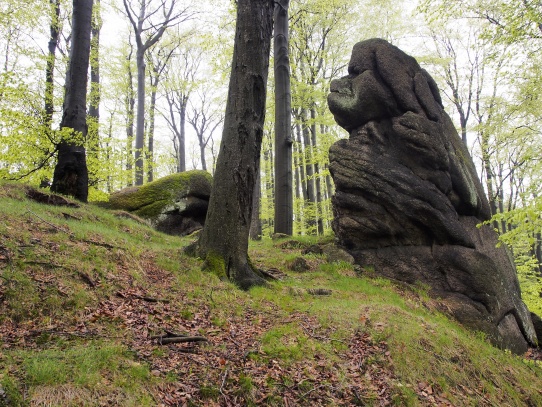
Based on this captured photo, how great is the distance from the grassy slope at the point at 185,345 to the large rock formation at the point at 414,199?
2.43m

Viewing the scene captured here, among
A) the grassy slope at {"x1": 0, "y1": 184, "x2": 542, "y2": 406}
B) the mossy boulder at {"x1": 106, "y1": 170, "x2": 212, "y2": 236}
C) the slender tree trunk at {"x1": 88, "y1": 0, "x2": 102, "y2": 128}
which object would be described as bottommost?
the grassy slope at {"x1": 0, "y1": 184, "x2": 542, "y2": 406}

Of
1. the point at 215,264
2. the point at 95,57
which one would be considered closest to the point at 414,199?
the point at 215,264

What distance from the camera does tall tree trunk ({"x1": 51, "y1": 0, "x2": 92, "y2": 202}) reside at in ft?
28.3

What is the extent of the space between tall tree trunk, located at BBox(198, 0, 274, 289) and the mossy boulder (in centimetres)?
599

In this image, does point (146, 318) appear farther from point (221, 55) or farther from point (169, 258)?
point (221, 55)

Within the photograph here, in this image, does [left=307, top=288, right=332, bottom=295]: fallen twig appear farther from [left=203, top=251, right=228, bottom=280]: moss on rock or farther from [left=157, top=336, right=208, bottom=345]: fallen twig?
[left=157, top=336, right=208, bottom=345]: fallen twig

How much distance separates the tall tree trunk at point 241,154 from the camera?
6.50m

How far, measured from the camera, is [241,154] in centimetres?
670

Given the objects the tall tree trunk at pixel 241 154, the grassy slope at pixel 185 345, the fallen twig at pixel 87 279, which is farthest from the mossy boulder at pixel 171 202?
the fallen twig at pixel 87 279

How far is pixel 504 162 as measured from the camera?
24922mm

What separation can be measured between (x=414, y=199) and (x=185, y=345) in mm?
7981

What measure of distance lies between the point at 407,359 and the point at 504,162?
2608cm

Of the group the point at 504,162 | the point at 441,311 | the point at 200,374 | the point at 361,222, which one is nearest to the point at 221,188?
the point at 200,374

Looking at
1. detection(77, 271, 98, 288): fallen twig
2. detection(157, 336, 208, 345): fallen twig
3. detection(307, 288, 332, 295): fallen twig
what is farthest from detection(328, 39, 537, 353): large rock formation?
detection(77, 271, 98, 288): fallen twig
